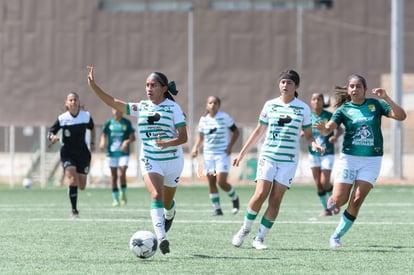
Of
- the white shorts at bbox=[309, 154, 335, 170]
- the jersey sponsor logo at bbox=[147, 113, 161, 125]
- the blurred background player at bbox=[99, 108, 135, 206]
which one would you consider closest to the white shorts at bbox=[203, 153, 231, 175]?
the white shorts at bbox=[309, 154, 335, 170]

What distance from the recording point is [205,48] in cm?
6488

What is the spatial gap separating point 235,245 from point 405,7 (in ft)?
170

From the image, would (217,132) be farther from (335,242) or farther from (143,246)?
(143,246)

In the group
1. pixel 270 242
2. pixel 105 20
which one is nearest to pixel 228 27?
pixel 105 20

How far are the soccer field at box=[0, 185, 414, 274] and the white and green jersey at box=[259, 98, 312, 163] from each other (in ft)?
3.98

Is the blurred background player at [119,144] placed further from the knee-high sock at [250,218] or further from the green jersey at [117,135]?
the knee-high sock at [250,218]

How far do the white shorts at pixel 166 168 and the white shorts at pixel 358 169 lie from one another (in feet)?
7.16

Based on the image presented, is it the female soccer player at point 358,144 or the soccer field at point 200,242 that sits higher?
the female soccer player at point 358,144

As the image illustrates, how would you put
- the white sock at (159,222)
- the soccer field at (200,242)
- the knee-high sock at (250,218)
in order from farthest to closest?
the knee-high sock at (250,218), the white sock at (159,222), the soccer field at (200,242)

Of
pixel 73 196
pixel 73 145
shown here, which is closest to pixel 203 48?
pixel 73 145

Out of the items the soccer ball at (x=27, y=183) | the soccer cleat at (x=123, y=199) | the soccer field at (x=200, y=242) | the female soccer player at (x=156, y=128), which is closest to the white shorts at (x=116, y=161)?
the soccer cleat at (x=123, y=199)

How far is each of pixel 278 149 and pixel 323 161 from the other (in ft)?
26.0

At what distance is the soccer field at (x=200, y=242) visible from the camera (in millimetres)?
11500

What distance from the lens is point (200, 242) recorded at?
47.8ft
